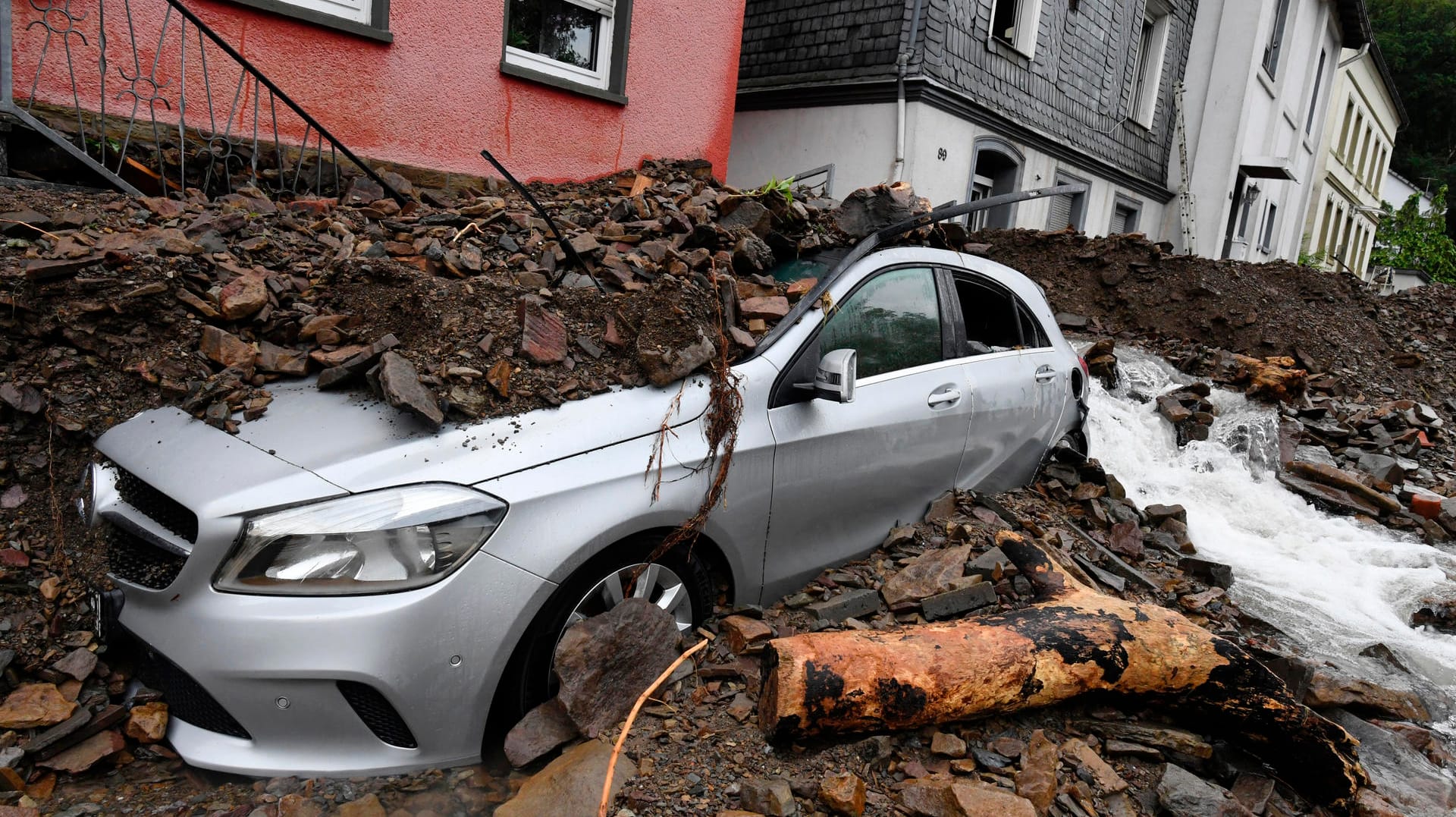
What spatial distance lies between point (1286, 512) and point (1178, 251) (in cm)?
1412

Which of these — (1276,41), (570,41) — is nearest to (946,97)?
(570,41)

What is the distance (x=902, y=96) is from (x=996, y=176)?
313cm

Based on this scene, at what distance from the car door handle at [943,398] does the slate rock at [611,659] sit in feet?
5.50

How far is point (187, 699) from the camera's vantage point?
242 cm

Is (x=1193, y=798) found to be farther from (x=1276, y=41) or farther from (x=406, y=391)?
(x=1276, y=41)

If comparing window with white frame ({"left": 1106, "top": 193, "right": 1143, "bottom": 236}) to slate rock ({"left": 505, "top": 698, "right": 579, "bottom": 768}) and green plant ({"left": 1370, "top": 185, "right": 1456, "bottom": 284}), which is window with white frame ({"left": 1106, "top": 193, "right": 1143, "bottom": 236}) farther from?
green plant ({"left": 1370, "top": 185, "right": 1456, "bottom": 284})

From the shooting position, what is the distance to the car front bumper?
2266 mm

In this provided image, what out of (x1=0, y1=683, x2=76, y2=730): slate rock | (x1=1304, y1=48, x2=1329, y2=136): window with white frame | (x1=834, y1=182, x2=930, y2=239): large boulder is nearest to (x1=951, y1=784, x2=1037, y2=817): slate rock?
(x1=0, y1=683, x2=76, y2=730): slate rock

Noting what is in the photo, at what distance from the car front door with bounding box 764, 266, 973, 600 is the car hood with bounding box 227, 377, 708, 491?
60cm

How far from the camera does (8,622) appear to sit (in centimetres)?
271

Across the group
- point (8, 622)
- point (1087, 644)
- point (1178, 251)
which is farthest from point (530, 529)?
point (1178, 251)

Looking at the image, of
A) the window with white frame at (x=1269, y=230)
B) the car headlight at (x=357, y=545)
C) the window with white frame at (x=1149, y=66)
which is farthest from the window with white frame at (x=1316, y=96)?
the car headlight at (x=357, y=545)

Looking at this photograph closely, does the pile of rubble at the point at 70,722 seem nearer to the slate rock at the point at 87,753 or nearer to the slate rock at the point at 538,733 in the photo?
the slate rock at the point at 87,753

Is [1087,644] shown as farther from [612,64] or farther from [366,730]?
[612,64]
